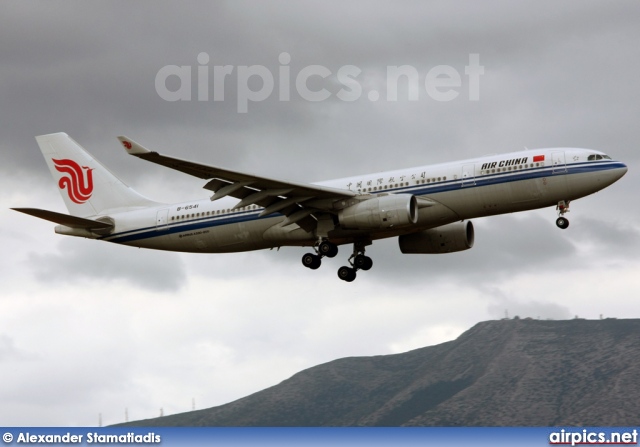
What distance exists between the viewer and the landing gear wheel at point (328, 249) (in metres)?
55.5

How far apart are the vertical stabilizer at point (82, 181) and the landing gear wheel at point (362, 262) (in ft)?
44.0

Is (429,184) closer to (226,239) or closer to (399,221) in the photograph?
(399,221)

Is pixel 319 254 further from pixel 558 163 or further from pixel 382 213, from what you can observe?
pixel 558 163

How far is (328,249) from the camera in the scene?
55469 millimetres

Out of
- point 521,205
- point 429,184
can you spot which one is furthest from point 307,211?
point 521,205

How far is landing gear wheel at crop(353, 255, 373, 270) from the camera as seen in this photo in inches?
2304

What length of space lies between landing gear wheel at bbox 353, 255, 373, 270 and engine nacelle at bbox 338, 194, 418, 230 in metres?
5.61

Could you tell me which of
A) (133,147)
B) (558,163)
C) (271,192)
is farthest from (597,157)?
(133,147)

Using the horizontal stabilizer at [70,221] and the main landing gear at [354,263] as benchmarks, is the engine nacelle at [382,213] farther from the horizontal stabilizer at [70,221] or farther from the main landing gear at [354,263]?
the horizontal stabilizer at [70,221]

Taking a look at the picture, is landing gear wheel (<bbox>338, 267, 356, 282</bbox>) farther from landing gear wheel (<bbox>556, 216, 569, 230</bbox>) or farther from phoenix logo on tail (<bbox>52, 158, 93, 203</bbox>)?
phoenix logo on tail (<bbox>52, 158, 93, 203</bbox>)

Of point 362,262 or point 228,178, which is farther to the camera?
point 362,262

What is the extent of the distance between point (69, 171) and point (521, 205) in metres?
30.6

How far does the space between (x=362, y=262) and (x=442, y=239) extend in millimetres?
4959

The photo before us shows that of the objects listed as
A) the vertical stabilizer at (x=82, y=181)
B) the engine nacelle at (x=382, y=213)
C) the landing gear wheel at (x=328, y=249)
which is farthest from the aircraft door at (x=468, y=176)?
the vertical stabilizer at (x=82, y=181)
